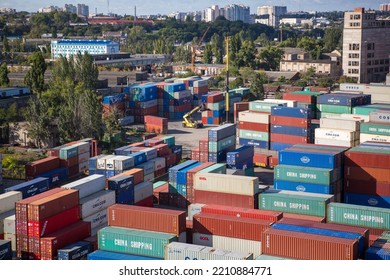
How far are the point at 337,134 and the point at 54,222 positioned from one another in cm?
609

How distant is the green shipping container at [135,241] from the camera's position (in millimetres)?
6477

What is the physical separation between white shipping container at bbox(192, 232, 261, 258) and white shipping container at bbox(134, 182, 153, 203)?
8.23 ft

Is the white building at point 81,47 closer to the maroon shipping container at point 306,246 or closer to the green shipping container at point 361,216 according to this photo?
the green shipping container at point 361,216

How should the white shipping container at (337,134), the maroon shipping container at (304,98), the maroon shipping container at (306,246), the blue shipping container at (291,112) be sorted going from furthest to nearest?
the maroon shipping container at (304,98), the blue shipping container at (291,112), the white shipping container at (337,134), the maroon shipping container at (306,246)

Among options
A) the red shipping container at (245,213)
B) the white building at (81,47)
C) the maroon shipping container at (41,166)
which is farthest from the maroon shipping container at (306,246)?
the white building at (81,47)

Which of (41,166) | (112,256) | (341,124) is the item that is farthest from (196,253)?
(341,124)

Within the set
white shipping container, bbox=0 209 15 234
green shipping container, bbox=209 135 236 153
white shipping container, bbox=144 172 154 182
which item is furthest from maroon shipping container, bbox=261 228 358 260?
green shipping container, bbox=209 135 236 153

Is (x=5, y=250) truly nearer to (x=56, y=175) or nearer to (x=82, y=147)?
(x=56, y=175)

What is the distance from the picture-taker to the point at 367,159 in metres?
9.54

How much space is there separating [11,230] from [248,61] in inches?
943

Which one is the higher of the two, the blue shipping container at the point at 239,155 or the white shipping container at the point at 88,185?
the white shipping container at the point at 88,185

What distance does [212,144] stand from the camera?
1241 cm

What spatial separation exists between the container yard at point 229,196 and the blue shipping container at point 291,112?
2cm

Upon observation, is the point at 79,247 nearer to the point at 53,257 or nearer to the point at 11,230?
the point at 53,257
